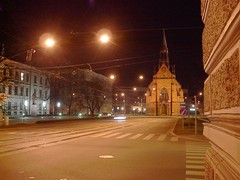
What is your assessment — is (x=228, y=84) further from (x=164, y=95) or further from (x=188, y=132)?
(x=164, y=95)

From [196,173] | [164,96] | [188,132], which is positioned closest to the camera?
[196,173]

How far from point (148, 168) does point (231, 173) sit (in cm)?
903

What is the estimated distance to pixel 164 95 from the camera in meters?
119

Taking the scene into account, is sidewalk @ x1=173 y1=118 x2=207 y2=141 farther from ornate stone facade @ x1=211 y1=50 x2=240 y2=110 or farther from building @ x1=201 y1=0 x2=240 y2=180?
building @ x1=201 y1=0 x2=240 y2=180

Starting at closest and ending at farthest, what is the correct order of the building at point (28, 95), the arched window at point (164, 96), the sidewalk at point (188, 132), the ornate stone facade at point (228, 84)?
the ornate stone facade at point (228, 84) → the sidewalk at point (188, 132) → the building at point (28, 95) → the arched window at point (164, 96)

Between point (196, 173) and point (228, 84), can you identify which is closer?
point (228, 84)

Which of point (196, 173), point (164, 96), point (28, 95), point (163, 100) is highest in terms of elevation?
point (164, 96)

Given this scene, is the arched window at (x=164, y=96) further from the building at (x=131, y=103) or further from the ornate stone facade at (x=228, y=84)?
the ornate stone facade at (x=228, y=84)

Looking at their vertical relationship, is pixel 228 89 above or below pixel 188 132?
above

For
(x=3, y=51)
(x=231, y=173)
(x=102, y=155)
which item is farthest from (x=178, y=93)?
(x=231, y=173)

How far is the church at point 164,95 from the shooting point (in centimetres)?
11731

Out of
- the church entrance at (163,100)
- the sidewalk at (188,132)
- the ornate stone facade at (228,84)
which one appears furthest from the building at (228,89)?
the church entrance at (163,100)

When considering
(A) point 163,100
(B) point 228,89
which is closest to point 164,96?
(A) point 163,100

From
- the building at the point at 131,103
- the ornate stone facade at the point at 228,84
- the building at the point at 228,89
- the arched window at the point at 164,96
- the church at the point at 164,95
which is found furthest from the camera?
the building at the point at 131,103
